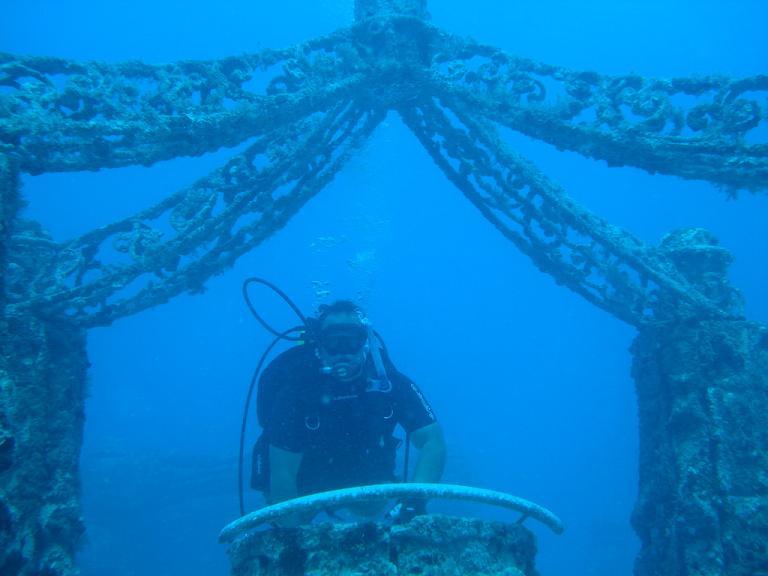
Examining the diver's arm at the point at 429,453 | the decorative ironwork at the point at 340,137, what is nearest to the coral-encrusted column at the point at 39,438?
the decorative ironwork at the point at 340,137

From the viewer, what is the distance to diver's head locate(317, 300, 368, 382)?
4.81 m

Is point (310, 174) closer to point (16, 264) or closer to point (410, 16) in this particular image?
point (410, 16)

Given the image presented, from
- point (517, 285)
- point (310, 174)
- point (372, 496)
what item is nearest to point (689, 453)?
point (372, 496)

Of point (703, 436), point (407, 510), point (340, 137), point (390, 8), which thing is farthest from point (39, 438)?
Result: point (703, 436)

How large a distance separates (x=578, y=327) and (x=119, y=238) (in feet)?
382

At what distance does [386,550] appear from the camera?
2.36 meters

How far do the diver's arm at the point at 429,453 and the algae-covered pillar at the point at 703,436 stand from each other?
2.11 m

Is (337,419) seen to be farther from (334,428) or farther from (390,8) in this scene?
(390,8)

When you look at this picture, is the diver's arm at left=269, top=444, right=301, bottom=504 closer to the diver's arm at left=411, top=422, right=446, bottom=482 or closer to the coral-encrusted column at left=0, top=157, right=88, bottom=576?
the diver's arm at left=411, top=422, right=446, bottom=482

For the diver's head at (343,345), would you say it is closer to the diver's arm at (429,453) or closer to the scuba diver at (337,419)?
the scuba diver at (337,419)

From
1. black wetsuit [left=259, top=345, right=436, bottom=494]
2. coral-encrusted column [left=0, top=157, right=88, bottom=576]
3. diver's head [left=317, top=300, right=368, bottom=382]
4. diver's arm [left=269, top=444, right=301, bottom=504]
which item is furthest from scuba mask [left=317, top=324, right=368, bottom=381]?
coral-encrusted column [left=0, top=157, right=88, bottom=576]

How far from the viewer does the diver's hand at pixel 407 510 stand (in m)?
2.62

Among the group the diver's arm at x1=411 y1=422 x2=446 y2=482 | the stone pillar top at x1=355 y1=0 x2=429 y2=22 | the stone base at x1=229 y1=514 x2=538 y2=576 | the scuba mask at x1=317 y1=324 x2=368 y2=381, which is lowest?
the stone base at x1=229 y1=514 x2=538 y2=576

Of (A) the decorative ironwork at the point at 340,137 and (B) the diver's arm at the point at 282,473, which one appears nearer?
(A) the decorative ironwork at the point at 340,137
